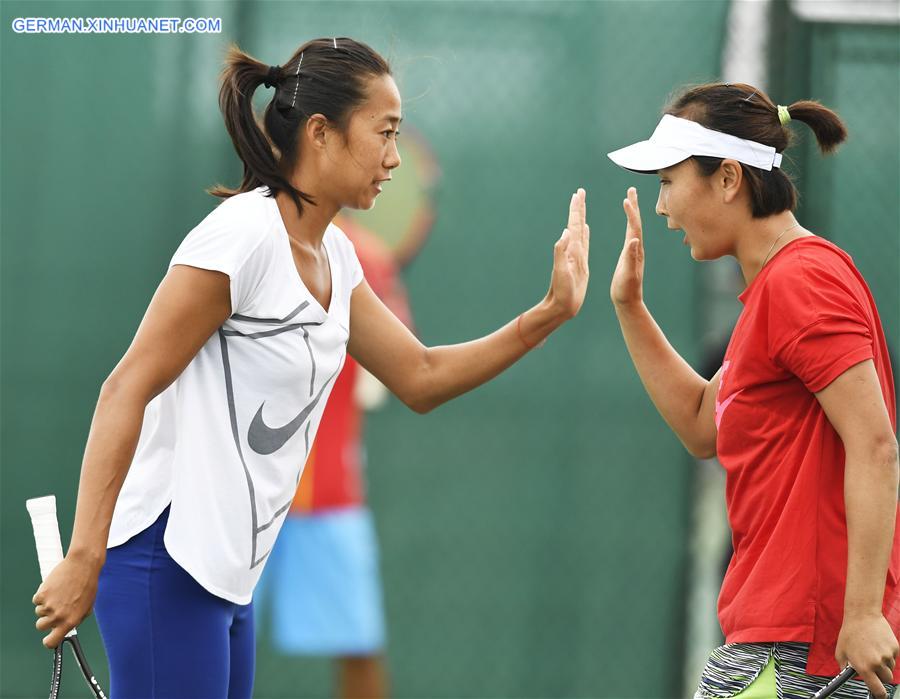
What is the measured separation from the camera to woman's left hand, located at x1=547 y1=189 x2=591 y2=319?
2613mm

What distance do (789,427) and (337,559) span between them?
2408 millimetres

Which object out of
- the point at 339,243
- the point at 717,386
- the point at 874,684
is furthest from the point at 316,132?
the point at 874,684

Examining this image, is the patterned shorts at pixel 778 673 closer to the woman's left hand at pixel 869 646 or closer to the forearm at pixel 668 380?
the woman's left hand at pixel 869 646

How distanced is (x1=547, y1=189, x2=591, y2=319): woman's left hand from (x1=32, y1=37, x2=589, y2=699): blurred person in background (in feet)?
1.59

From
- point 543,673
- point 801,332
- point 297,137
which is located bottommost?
point 543,673

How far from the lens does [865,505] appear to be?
78.8 inches

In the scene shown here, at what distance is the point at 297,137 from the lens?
7.89 feet

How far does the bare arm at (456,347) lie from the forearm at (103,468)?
0.69 meters

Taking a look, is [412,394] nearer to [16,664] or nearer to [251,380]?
[251,380]

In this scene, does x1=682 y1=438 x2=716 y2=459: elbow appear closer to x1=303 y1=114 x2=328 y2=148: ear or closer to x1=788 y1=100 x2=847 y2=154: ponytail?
x1=788 y1=100 x2=847 y2=154: ponytail

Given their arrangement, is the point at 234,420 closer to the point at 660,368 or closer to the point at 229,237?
the point at 229,237

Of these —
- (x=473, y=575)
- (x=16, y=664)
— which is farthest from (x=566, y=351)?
(x=16, y=664)

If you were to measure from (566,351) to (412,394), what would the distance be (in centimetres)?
193

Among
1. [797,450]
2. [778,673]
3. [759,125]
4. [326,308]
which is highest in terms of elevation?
[759,125]
